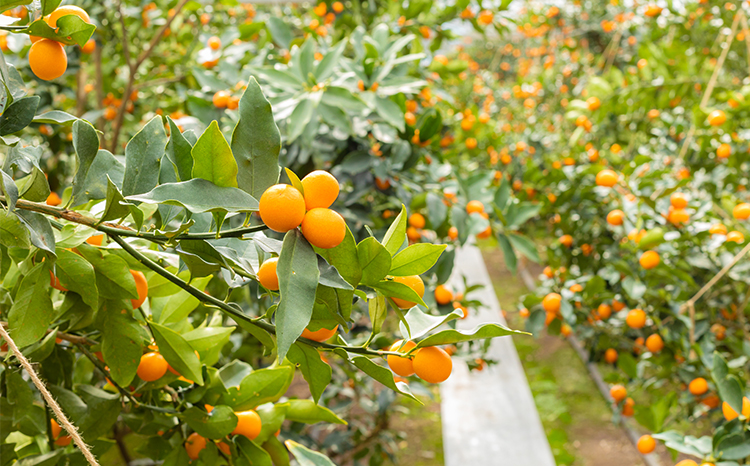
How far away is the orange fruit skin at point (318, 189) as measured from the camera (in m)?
0.35

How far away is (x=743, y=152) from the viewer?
1.64m

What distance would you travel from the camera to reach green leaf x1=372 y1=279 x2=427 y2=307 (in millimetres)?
392

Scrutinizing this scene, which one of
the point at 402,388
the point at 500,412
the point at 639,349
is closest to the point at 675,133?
the point at 639,349

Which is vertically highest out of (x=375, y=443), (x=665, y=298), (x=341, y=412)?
(x=665, y=298)

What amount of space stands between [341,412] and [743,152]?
1485 millimetres

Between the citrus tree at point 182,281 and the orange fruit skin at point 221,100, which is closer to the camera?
the citrus tree at point 182,281

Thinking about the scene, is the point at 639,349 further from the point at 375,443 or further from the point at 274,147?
the point at 274,147

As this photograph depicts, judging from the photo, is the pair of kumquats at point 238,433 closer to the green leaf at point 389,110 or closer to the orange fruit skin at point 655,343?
the green leaf at point 389,110

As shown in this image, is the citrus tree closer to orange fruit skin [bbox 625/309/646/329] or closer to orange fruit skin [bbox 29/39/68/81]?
orange fruit skin [bbox 29/39/68/81]

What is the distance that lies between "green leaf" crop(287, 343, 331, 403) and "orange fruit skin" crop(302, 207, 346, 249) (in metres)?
0.12

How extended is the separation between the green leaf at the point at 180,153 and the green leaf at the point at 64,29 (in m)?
0.12

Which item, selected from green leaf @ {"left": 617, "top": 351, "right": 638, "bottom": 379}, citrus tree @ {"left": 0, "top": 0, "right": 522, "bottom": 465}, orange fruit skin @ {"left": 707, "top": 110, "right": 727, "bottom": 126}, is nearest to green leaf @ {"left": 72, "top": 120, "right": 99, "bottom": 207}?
citrus tree @ {"left": 0, "top": 0, "right": 522, "bottom": 465}

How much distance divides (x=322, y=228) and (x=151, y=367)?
1.16ft

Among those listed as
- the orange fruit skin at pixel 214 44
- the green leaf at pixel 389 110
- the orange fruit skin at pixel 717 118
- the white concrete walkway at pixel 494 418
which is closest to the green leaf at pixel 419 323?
the green leaf at pixel 389 110
